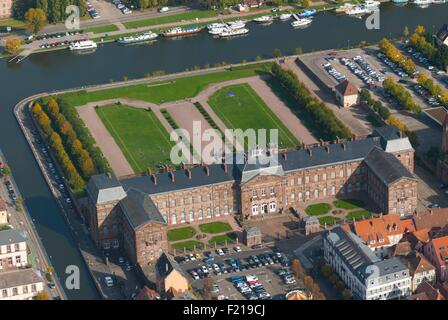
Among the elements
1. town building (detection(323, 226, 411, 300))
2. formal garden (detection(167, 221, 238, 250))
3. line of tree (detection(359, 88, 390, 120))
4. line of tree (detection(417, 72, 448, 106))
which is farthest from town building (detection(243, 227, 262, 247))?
line of tree (detection(417, 72, 448, 106))

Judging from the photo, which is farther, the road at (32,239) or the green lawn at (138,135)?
the green lawn at (138,135)

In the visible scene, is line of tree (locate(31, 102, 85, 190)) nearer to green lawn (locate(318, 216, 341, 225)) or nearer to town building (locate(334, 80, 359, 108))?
green lawn (locate(318, 216, 341, 225))

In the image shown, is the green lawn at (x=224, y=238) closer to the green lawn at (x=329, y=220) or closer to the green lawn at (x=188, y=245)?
the green lawn at (x=188, y=245)

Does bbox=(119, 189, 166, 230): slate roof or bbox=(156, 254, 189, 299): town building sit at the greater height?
bbox=(119, 189, 166, 230): slate roof

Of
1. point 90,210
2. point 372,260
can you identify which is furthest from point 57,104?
point 372,260

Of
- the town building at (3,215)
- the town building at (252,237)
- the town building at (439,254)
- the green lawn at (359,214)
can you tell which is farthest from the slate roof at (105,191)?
the town building at (439,254)
